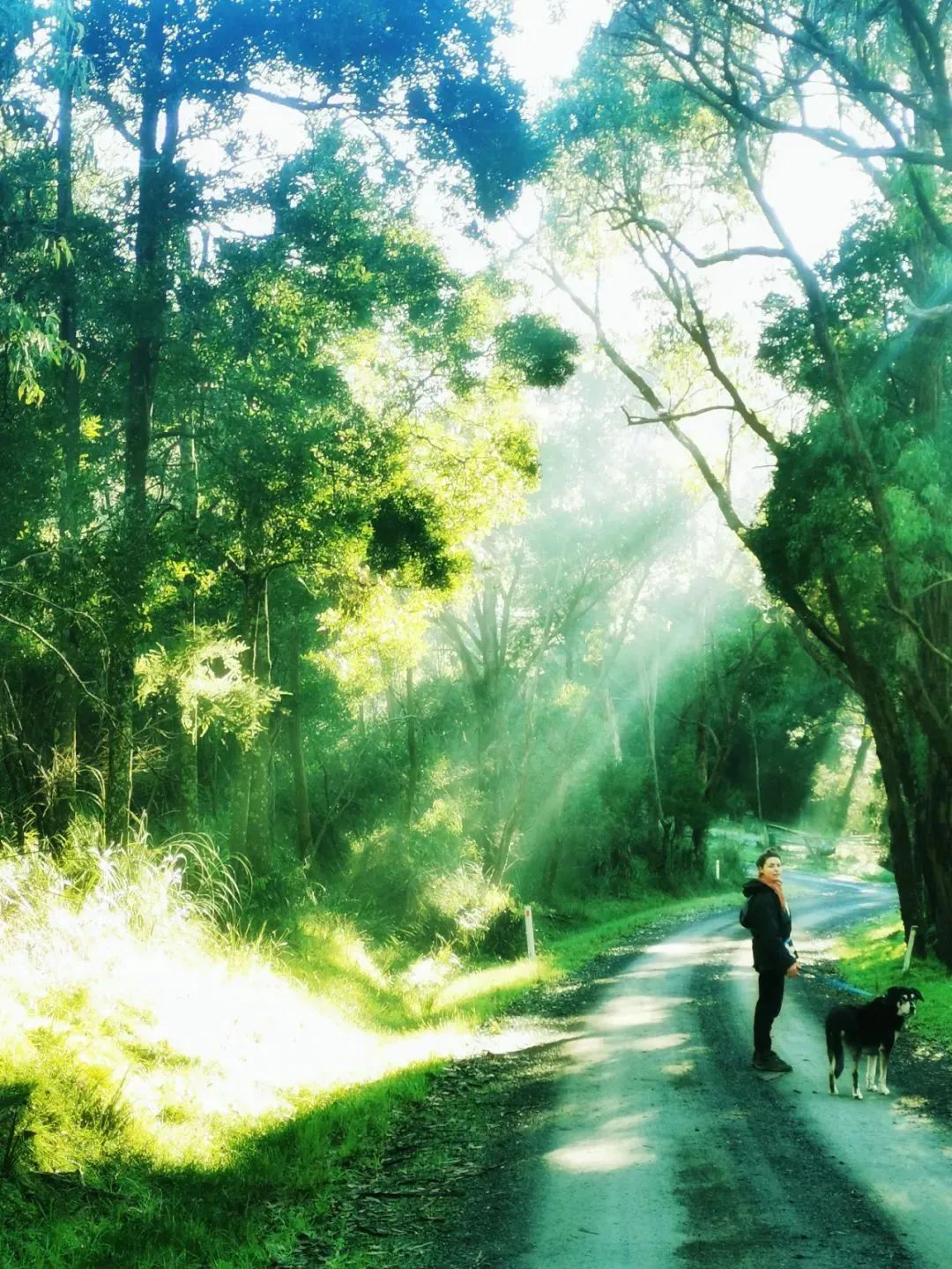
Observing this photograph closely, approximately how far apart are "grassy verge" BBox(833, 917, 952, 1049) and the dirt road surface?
174 cm

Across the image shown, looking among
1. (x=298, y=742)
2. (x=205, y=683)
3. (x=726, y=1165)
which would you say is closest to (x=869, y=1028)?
(x=726, y=1165)

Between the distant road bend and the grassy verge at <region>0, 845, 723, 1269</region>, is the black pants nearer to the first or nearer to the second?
the distant road bend

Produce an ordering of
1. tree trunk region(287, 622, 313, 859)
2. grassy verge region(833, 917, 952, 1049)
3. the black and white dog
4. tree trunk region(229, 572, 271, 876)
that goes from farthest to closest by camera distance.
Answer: tree trunk region(287, 622, 313, 859)
tree trunk region(229, 572, 271, 876)
grassy verge region(833, 917, 952, 1049)
the black and white dog

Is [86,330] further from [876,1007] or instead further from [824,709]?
[824,709]

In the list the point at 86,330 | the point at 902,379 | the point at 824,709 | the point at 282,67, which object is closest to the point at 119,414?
the point at 86,330

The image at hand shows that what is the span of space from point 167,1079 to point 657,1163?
3.45 metres

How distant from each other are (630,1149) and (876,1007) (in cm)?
265

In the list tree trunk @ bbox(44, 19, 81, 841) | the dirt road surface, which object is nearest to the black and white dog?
the dirt road surface

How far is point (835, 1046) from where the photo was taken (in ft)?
30.7

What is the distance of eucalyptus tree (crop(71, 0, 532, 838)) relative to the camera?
14516 mm

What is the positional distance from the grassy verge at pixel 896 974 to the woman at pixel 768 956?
120 inches

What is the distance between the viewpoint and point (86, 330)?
52.7 feet

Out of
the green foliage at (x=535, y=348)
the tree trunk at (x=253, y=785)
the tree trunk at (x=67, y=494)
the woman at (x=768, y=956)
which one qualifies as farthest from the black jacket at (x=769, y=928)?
the green foliage at (x=535, y=348)

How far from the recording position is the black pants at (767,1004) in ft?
33.5
